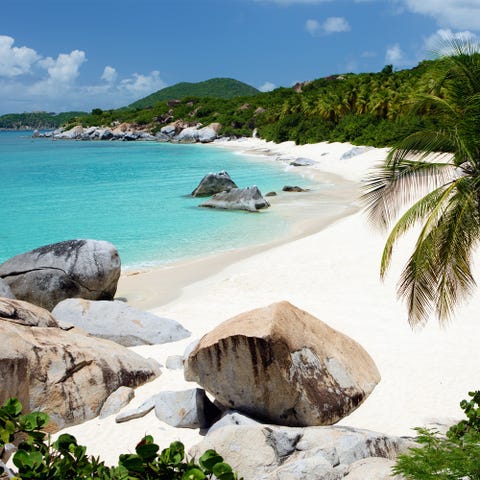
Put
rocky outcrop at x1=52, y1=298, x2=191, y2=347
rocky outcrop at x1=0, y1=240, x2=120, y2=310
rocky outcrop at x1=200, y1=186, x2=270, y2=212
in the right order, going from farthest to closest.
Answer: rocky outcrop at x1=200, y1=186, x2=270, y2=212, rocky outcrop at x1=0, y1=240, x2=120, y2=310, rocky outcrop at x1=52, y1=298, x2=191, y2=347

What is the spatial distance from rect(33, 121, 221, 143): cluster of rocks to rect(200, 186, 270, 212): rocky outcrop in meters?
70.2

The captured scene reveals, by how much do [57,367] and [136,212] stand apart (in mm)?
22891

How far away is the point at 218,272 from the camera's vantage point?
1719 centimetres

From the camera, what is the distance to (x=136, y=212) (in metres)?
30.6

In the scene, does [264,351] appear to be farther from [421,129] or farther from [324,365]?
[421,129]

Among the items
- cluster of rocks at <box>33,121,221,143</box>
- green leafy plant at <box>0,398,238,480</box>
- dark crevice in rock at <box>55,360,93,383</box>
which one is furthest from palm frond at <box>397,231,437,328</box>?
cluster of rocks at <box>33,121,221,143</box>

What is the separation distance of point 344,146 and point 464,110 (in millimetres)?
Result: 48051

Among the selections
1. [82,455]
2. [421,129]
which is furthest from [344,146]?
[82,455]

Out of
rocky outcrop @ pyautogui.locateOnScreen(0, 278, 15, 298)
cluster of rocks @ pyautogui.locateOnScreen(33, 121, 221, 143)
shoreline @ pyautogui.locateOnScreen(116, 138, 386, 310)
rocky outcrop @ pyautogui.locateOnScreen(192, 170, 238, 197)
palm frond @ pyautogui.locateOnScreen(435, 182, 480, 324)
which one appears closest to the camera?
palm frond @ pyautogui.locateOnScreen(435, 182, 480, 324)

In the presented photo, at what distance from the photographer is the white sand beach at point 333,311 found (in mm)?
7891

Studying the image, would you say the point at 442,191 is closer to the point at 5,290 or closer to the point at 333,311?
the point at 333,311

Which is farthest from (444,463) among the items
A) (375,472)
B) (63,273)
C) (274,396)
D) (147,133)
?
(147,133)

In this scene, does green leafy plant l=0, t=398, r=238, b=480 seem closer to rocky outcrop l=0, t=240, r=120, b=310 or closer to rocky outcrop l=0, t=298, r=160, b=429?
rocky outcrop l=0, t=298, r=160, b=429

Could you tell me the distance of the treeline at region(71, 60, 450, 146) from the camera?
48812 mm
